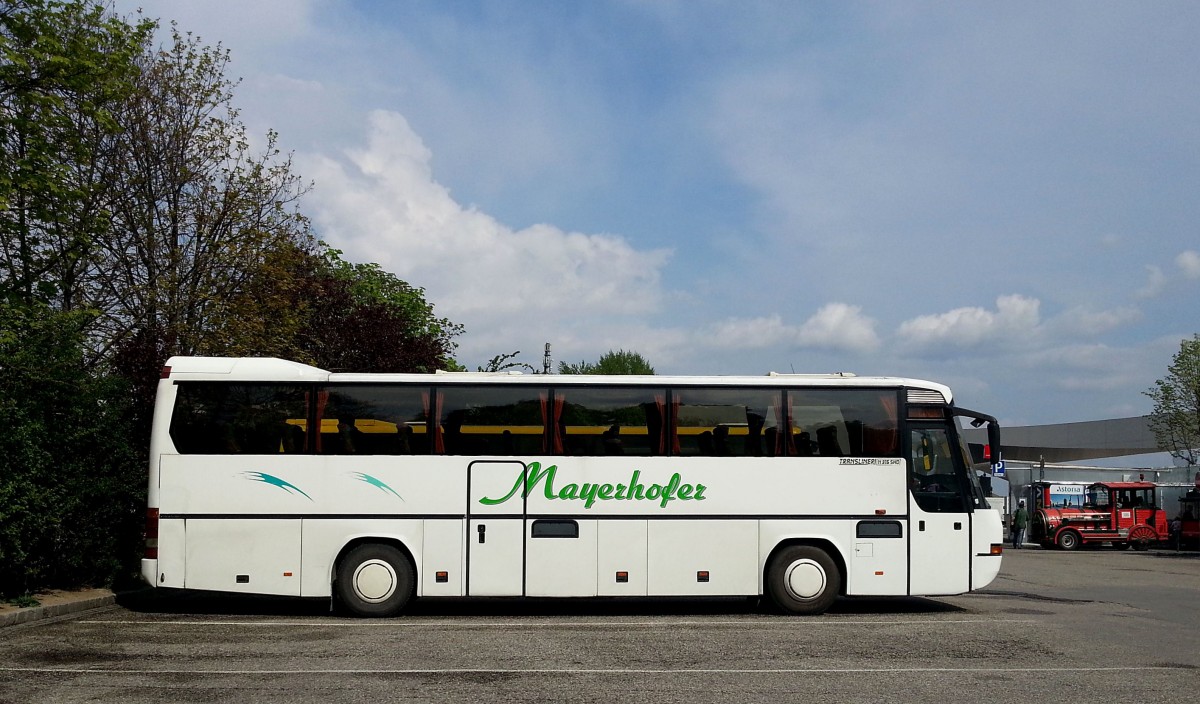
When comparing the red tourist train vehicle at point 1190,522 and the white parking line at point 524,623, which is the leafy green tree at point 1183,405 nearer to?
the red tourist train vehicle at point 1190,522

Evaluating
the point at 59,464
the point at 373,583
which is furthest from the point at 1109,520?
the point at 59,464

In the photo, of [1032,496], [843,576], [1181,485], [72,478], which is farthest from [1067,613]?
[1181,485]

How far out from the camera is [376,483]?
543 inches

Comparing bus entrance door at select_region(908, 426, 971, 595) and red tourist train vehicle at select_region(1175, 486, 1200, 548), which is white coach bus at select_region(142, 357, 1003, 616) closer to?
bus entrance door at select_region(908, 426, 971, 595)

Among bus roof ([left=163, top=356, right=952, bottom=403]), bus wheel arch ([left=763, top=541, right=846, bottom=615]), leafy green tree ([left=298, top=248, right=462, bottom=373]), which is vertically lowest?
bus wheel arch ([left=763, top=541, right=846, bottom=615])

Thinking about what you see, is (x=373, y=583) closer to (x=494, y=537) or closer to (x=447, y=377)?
(x=494, y=537)

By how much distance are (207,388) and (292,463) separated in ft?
4.83

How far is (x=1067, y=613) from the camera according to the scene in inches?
569

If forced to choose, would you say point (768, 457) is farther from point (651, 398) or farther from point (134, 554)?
point (134, 554)

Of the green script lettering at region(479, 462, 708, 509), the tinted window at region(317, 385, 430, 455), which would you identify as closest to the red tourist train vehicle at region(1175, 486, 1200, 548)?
the green script lettering at region(479, 462, 708, 509)

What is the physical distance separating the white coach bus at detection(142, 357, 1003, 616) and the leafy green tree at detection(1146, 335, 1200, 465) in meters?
35.9

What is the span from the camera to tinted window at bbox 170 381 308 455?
45.2ft

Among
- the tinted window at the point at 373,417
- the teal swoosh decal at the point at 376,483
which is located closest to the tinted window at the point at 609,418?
the tinted window at the point at 373,417

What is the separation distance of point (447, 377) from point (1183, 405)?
4085 centimetres
